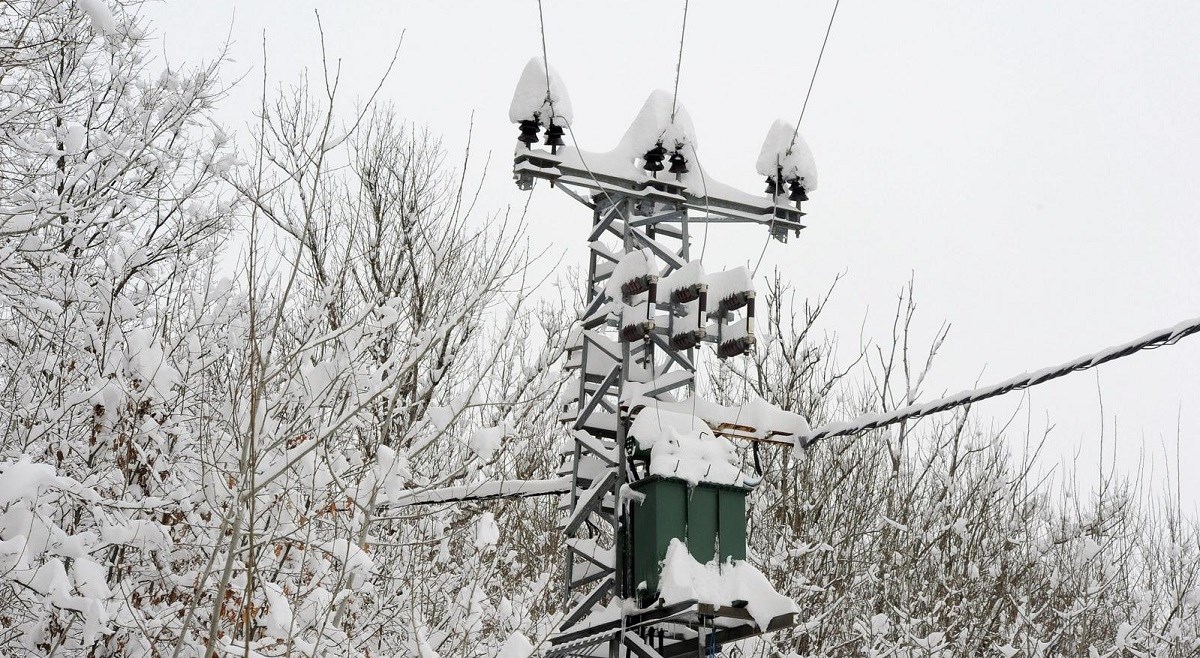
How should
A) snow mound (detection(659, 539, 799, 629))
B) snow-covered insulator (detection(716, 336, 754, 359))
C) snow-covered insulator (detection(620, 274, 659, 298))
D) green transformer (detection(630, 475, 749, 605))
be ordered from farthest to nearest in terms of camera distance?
1. snow-covered insulator (detection(716, 336, 754, 359))
2. snow-covered insulator (detection(620, 274, 659, 298))
3. green transformer (detection(630, 475, 749, 605))
4. snow mound (detection(659, 539, 799, 629))

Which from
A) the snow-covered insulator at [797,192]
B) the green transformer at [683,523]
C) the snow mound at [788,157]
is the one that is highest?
the snow mound at [788,157]

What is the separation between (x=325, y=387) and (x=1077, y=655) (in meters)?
13.0

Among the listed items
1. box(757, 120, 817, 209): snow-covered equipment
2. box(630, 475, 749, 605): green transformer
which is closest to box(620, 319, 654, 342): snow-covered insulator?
box(630, 475, 749, 605): green transformer

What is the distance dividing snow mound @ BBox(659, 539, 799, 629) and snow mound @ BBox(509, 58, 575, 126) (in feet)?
10.2

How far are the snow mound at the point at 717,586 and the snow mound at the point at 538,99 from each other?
3100mm

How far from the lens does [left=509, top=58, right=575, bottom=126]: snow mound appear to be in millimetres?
7020

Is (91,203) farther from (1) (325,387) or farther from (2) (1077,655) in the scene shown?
(2) (1077,655)

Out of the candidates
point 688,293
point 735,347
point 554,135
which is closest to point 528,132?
point 554,135

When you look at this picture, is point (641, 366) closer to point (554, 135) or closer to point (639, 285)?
point (639, 285)

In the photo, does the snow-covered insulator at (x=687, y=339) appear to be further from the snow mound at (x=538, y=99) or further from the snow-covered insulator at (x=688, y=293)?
the snow mound at (x=538, y=99)

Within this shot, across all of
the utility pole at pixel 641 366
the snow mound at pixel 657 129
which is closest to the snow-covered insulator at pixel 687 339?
the utility pole at pixel 641 366

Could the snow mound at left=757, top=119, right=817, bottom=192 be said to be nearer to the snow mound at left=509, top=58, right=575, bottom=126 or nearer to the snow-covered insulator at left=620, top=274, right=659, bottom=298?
the snow mound at left=509, top=58, right=575, bottom=126

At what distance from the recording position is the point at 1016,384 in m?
5.56

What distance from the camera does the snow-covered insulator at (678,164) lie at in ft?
23.9
